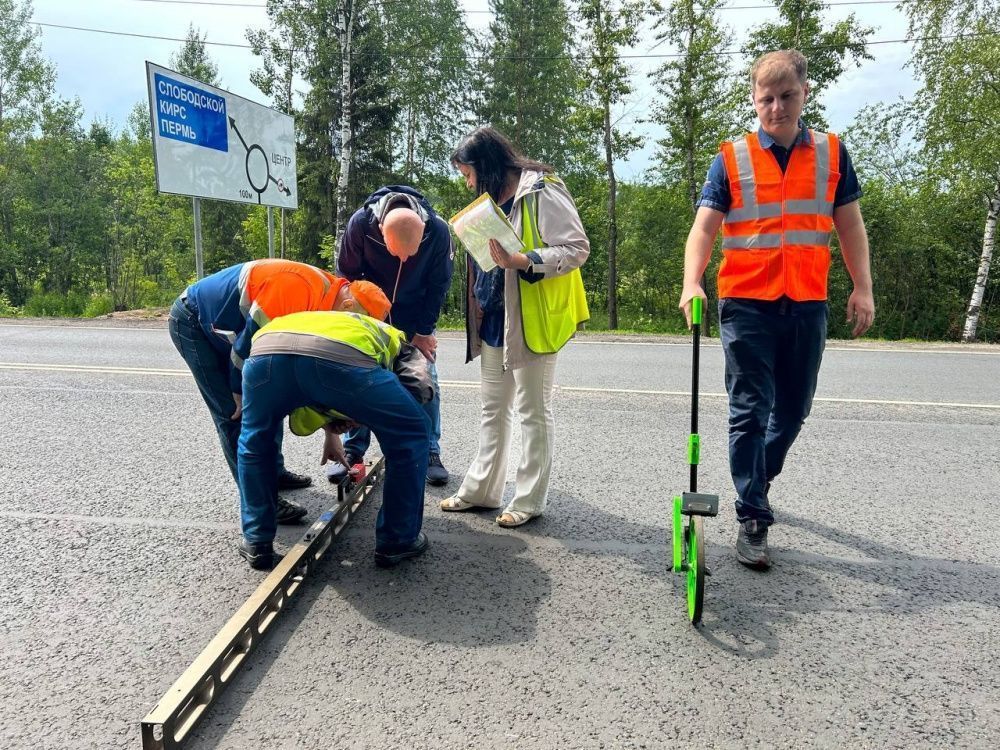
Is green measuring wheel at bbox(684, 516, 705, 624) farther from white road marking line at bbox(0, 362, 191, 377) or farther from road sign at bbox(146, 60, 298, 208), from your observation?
road sign at bbox(146, 60, 298, 208)

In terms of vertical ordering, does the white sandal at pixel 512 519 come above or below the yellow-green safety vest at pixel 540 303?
below

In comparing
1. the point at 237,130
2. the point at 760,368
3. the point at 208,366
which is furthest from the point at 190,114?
the point at 760,368

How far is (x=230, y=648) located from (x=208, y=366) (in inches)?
58.8

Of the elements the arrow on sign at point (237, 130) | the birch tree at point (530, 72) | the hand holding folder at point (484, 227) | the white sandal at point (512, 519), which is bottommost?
the white sandal at point (512, 519)

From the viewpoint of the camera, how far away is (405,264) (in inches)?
153

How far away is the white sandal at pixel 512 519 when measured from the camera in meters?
3.42

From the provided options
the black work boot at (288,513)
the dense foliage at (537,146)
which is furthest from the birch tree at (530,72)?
the black work boot at (288,513)

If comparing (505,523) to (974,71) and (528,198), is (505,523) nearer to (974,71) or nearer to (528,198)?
(528,198)

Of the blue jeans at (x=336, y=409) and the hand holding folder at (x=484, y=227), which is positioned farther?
the hand holding folder at (x=484, y=227)

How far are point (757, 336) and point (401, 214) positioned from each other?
175 centimetres

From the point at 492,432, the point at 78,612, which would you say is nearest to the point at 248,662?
the point at 78,612

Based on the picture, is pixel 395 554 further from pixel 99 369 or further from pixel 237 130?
pixel 237 130

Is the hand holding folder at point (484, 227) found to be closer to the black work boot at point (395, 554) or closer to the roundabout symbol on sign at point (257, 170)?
the black work boot at point (395, 554)

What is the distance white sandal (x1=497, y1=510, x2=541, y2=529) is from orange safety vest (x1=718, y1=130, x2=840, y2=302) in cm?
153
